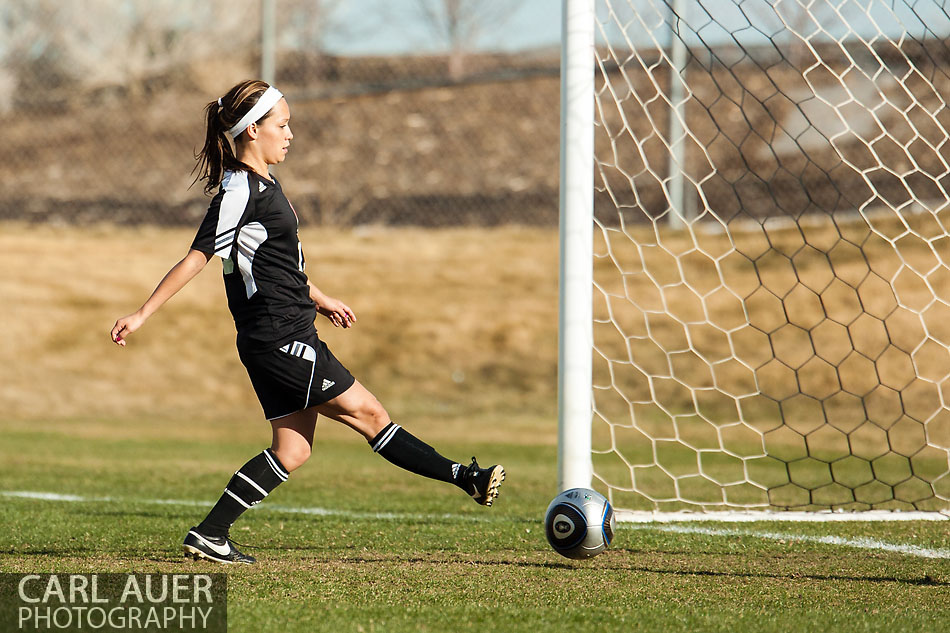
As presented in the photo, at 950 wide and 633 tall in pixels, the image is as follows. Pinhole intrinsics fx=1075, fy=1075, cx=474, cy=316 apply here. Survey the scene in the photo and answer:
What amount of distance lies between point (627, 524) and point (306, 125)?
12.3 meters

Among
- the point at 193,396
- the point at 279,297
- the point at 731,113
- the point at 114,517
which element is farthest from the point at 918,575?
the point at 731,113

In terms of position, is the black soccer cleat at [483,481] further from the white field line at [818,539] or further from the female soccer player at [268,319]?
the white field line at [818,539]

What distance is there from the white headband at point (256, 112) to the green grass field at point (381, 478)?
1532 mm

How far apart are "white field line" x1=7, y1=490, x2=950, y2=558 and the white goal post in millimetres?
264

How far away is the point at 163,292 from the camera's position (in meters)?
3.54

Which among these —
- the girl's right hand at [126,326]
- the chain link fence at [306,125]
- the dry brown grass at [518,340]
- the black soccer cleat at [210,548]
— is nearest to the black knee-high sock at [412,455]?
the black soccer cleat at [210,548]

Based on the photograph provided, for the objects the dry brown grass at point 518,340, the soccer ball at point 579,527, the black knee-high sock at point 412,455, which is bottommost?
the dry brown grass at point 518,340

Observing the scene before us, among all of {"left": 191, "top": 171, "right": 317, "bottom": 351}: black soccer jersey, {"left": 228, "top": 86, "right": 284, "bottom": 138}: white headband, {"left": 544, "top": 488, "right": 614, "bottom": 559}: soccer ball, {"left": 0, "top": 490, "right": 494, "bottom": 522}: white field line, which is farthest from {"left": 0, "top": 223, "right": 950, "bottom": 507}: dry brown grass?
{"left": 228, "top": 86, "right": 284, "bottom": 138}: white headband

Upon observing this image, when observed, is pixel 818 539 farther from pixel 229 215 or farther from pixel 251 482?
pixel 229 215

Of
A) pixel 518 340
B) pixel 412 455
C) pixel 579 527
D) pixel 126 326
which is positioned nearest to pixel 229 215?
pixel 126 326

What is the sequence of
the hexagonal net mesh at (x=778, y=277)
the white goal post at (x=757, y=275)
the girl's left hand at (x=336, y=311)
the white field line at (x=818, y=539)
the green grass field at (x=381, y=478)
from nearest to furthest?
1. the green grass field at (x=381, y=478)
2. the girl's left hand at (x=336, y=311)
3. the white field line at (x=818, y=539)
4. the white goal post at (x=757, y=275)
5. the hexagonal net mesh at (x=778, y=277)

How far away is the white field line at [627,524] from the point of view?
14.2 feet

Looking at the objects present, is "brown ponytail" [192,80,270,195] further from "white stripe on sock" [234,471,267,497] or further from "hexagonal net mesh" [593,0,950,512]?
"hexagonal net mesh" [593,0,950,512]

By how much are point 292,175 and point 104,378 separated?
206 inches
